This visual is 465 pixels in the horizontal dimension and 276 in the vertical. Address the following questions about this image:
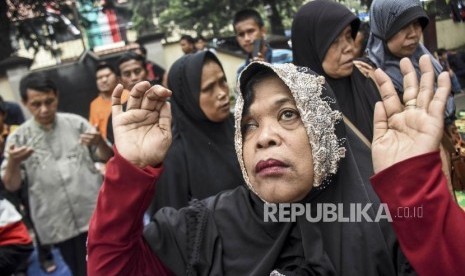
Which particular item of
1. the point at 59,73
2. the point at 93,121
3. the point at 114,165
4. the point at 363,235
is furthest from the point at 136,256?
the point at 59,73

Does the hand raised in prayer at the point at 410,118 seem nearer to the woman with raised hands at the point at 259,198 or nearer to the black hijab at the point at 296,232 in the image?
the woman with raised hands at the point at 259,198

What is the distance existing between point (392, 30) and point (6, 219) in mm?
2306

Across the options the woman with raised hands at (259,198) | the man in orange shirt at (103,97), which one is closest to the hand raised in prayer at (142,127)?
the woman with raised hands at (259,198)

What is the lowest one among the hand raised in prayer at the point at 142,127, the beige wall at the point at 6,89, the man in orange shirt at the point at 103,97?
the beige wall at the point at 6,89

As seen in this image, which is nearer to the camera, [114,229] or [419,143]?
[419,143]

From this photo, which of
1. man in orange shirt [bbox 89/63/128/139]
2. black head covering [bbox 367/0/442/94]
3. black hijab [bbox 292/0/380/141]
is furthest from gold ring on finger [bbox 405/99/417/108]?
man in orange shirt [bbox 89/63/128/139]

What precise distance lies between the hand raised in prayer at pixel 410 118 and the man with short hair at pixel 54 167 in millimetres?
2432

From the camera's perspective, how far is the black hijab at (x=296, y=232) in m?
1.28

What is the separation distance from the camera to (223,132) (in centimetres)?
268

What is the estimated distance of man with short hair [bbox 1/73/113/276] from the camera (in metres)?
3.25

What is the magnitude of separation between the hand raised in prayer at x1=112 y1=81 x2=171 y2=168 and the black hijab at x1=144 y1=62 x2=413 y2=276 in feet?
0.82

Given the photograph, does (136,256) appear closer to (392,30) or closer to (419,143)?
(419,143)

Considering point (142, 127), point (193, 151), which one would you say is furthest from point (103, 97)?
point (142, 127)

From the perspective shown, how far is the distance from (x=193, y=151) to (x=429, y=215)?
5.66 feet
